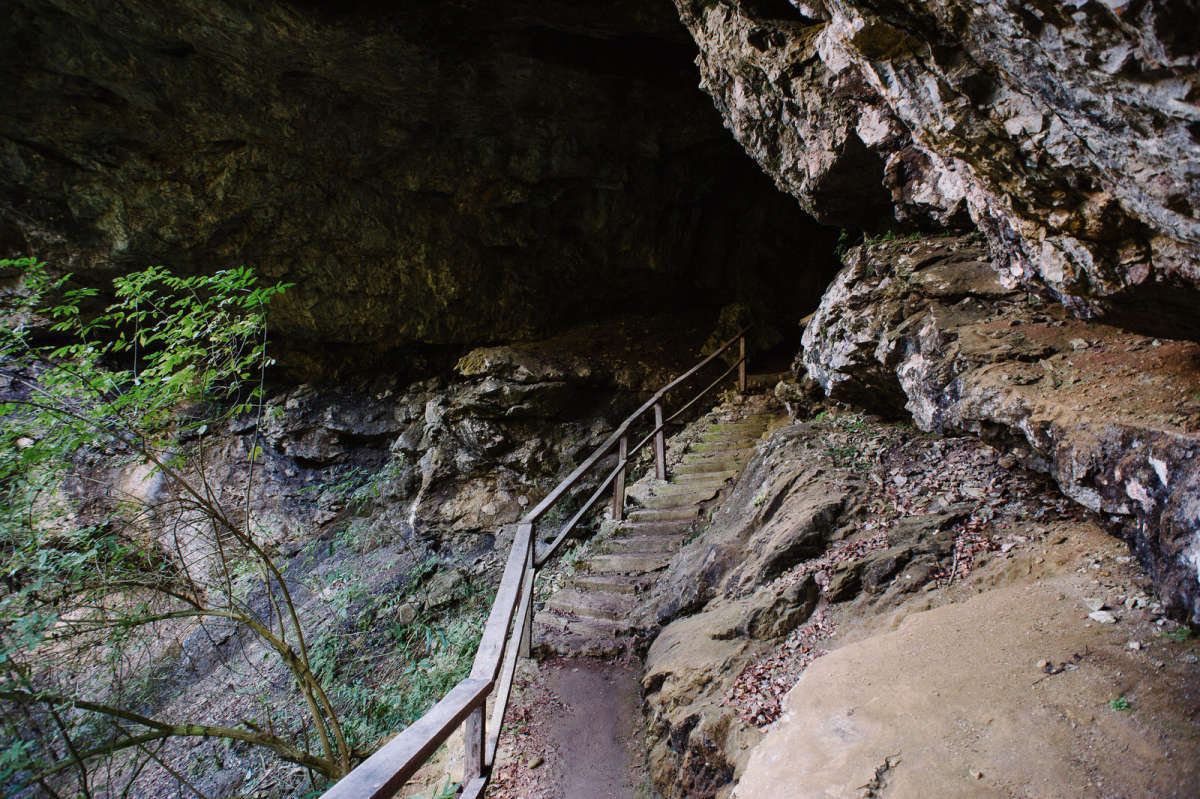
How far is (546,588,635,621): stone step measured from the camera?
4223 millimetres

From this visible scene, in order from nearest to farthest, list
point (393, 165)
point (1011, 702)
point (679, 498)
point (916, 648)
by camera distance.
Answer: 1. point (1011, 702)
2. point (916, 648)
3. point (679, 498)
4. point (393, 165)

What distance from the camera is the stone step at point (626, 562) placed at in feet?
15.2

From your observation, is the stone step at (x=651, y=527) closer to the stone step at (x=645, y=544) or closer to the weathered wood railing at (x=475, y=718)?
the stone step at (x=645, y=544)

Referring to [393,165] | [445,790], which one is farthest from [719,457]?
[393,165]

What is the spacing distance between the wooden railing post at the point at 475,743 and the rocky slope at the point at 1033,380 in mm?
2621

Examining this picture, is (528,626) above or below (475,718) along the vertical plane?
below

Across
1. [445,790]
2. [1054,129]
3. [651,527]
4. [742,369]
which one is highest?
[1054,129]

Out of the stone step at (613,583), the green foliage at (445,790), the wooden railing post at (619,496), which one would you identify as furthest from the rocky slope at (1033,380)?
the green foliage at (445,790)

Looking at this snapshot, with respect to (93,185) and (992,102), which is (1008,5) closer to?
(992,102)

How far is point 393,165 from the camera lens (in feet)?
25.0

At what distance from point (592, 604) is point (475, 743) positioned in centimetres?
224

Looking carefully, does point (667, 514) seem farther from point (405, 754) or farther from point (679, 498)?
point (405, 754)

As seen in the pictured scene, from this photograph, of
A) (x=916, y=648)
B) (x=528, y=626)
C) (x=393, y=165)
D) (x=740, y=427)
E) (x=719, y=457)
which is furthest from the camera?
(x=393, y=165)

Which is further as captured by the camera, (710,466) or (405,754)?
(710,466)
